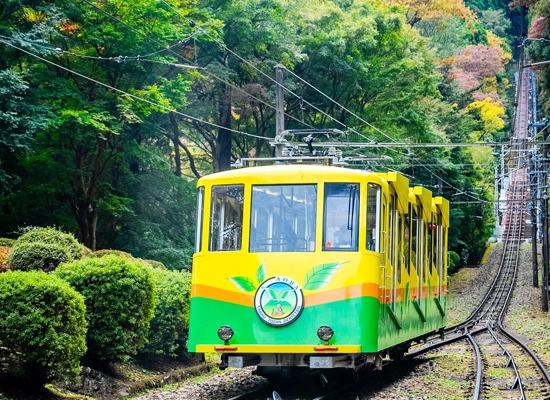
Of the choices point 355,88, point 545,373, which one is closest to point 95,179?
point 355,88

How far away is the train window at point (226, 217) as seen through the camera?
38.4 feet

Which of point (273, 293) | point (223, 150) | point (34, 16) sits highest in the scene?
point (34, 16)

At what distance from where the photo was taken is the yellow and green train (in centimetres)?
1111

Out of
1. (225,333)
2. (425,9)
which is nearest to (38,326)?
(225,333)

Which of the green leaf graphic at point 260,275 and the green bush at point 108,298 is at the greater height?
the green leaf graphic at point 260,275

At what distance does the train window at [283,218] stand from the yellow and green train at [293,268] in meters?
0.01

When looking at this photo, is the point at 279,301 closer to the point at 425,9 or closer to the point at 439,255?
the point at 439,255

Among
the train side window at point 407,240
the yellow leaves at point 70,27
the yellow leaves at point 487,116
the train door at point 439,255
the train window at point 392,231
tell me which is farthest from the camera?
the yellow leaves at point 487,116

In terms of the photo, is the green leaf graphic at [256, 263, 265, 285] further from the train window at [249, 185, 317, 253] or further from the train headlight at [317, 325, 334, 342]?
the train headlight at [317, 325, 334, 342]

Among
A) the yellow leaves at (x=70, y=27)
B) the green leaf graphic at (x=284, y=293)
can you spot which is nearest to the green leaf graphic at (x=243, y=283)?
the green leaf graphic at (x=284, y=293)

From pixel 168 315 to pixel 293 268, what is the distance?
14.8 ft

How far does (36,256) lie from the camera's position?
16.0 metres

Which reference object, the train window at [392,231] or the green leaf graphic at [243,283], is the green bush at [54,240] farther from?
the train window at [392,231]

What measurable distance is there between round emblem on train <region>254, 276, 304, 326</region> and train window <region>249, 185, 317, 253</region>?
46 centimetres
